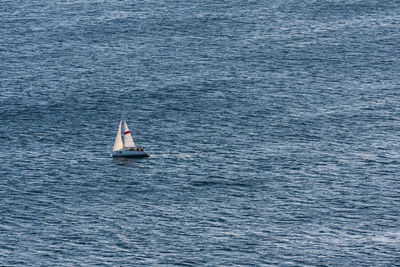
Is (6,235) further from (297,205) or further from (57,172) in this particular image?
(297,205)

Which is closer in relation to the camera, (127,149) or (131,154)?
(131,154)

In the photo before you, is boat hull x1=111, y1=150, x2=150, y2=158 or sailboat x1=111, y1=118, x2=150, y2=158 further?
sailboat x1=111, y1=118, x2=150, y2=158

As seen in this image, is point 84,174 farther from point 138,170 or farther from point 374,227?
point 374,227

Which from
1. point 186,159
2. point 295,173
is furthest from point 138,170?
point 295,173

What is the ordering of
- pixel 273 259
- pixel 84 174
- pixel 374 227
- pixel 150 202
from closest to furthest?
pixel 273 259 < pixel 374 227 < pixel 150 202 < pixel 84 174

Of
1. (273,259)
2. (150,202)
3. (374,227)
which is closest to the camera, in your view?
(273,259)

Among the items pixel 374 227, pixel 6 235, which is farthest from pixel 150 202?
pixel 374 227

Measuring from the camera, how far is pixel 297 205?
555ft

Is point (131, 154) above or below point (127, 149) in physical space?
below

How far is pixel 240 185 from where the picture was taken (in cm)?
17788

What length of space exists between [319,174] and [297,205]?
55.5 feet

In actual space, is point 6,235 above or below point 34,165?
below

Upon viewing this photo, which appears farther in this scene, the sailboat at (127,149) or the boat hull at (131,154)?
the sailboat at (127,149)

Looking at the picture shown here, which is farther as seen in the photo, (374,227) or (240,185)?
(240,185)
